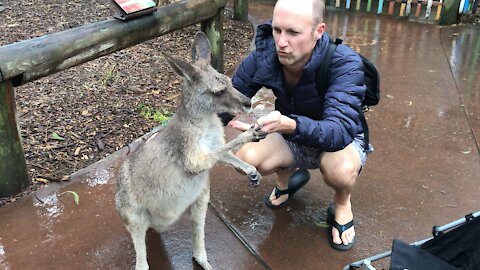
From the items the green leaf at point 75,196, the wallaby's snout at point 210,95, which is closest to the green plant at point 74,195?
the green leaf at point 75,196

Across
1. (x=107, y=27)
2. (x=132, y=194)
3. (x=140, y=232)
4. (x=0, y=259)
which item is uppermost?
(x=107, y=27)

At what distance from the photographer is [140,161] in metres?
2.48

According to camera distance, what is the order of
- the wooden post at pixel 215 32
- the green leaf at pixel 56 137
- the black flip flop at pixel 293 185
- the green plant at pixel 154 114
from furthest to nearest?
the wooden post at pixel 215 32 < the green plant at pixel 154 114 < the green leaf at pixel 56 137 < the black flip flop at pixel 293 185

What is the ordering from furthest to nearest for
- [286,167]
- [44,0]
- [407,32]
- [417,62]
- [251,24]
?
[44,0] → [251,24] → [407,32] → [417,62] → [286,167]

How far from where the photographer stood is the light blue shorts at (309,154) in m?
2.81

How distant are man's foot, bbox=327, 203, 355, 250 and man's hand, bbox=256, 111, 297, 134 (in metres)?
0.71

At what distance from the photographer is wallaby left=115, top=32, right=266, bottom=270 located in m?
2.38

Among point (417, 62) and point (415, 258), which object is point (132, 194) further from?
point (417, 62)

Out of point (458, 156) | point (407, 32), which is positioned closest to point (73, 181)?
point (458, 156)

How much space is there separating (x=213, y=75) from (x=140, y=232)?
869mm

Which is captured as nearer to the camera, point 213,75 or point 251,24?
point 213,75

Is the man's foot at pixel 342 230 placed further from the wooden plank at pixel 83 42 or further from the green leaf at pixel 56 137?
the green leaf at pixel 56 137

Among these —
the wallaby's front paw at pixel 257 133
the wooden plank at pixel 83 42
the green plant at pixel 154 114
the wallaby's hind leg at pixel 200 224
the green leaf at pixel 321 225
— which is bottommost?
the green leaf at pixel 321 225

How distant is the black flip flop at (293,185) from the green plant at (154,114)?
1469 mm
